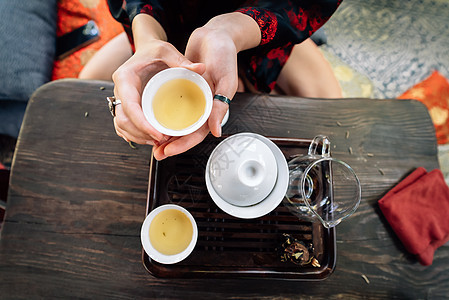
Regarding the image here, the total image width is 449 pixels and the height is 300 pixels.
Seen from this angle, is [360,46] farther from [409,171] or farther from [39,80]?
[39,80]

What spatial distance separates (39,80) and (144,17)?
33.6 inches

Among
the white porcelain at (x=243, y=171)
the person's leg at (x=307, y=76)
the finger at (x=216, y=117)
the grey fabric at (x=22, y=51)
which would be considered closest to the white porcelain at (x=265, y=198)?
the white porcelain at (x=243, y=171)

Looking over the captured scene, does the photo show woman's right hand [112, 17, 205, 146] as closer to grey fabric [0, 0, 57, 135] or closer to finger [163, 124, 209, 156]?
finger [163, 124, 209, 156]

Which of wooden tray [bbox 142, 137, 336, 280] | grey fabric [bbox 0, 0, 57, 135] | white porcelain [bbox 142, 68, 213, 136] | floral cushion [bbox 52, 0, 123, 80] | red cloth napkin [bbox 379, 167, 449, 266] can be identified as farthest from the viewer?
floral cushion [bbox 52, 0, 123, 80]

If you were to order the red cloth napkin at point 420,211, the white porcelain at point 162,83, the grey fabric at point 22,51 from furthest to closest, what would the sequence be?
1. the grey fabric at point 22,51
2. the red cloth napkin at point 420,211
3. the white porcelain at point 162,83

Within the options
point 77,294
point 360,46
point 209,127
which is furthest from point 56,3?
point 360,46

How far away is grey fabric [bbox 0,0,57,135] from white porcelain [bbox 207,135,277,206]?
124 cm

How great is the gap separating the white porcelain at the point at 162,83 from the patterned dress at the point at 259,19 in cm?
39

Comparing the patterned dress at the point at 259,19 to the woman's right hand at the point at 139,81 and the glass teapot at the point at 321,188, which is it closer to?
the woman's right hand at the point at 139,81

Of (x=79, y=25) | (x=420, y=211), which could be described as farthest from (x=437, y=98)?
(x=79, y=25)

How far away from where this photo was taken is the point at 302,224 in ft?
3.42

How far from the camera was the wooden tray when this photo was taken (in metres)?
1.00

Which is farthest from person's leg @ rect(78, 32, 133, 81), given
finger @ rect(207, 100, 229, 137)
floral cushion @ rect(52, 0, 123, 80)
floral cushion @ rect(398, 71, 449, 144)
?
floral cushion @ rect(398, 71, 449, 144)

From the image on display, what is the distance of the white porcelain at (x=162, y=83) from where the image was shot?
831 millimetres
